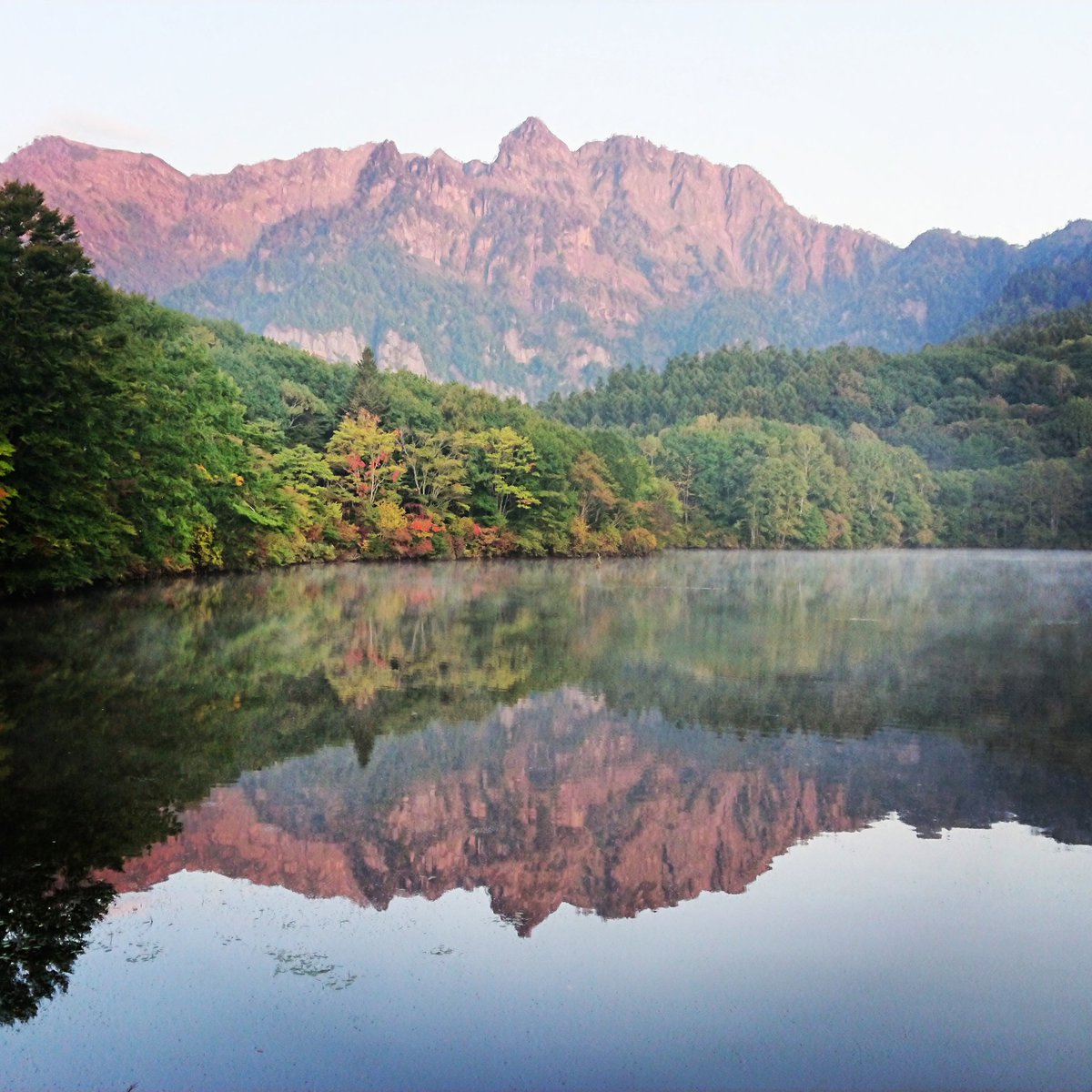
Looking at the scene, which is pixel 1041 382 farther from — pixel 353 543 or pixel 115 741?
pixel 115 741

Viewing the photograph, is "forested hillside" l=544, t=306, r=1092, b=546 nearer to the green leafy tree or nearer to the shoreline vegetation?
the shoreline vegetation

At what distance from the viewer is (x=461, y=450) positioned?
72.6 meters

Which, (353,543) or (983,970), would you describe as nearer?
(983,970)

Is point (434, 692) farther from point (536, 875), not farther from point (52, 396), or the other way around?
point (52, 396)

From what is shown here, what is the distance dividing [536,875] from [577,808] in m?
1.96

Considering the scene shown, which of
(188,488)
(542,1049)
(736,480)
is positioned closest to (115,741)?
(542,1049)

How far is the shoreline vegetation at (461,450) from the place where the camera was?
28938 mm

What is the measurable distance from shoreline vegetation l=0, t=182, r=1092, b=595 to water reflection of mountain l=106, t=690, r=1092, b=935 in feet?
52.1

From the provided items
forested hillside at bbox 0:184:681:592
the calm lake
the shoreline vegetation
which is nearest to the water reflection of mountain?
the calm lake

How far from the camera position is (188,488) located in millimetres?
37156

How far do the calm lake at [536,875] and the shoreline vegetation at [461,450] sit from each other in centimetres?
1152

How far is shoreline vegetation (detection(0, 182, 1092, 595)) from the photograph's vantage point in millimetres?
28938

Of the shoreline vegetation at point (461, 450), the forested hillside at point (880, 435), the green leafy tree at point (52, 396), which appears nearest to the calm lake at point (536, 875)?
the green leafy tree at point (52, 396)

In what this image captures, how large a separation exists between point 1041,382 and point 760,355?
131 ft
